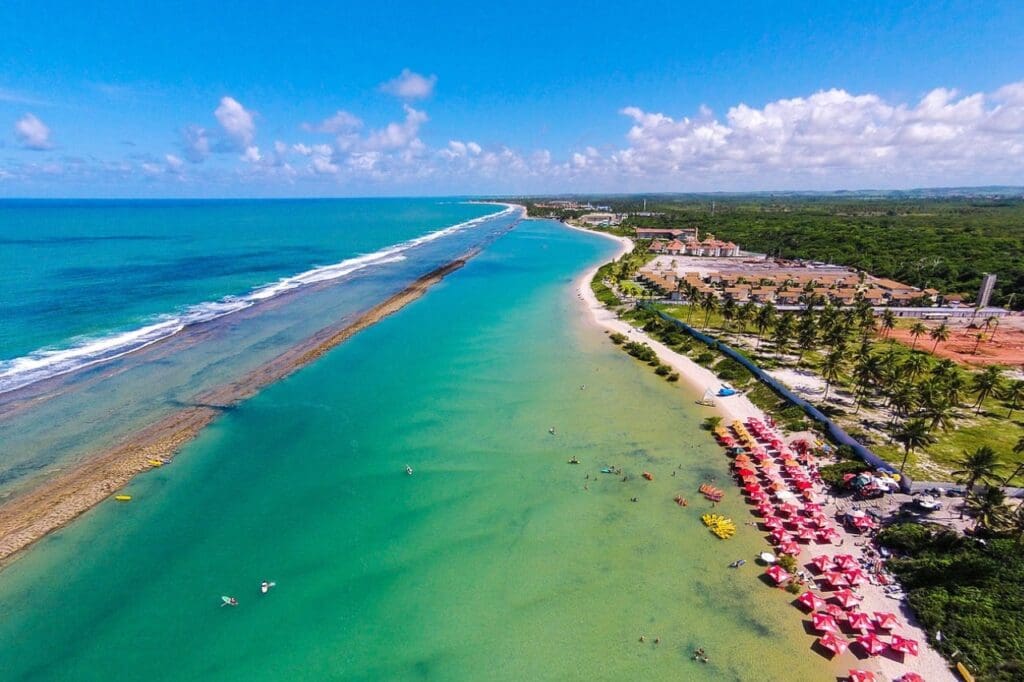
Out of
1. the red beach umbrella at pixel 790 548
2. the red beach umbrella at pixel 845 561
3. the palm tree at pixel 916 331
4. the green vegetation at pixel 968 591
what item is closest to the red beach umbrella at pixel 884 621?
the green vegetation at pixel 968 591

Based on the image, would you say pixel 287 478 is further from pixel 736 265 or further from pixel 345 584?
pixel 736 265

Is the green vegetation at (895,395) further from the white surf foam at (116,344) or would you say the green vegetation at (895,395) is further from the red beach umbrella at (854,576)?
the white surf foam at (116,344)

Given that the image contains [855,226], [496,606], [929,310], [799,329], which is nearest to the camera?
[496,606]

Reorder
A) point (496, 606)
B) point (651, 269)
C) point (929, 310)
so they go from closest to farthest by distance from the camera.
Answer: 1. point (496, 606)
2. point (929, 310)
3. point (651, 269)

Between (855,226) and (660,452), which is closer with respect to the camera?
(660,452)

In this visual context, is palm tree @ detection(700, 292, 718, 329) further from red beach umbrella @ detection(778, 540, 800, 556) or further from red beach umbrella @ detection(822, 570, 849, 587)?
red beach umbrella @ detection(822, 570, 849, 587)

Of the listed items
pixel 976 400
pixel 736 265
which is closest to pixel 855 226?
pixel 736 265
